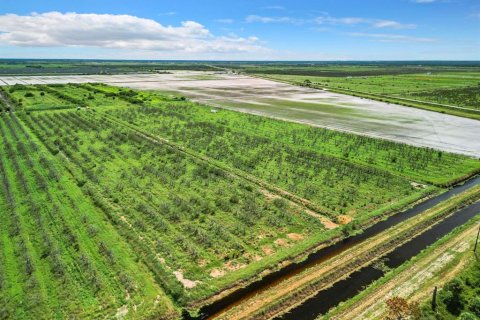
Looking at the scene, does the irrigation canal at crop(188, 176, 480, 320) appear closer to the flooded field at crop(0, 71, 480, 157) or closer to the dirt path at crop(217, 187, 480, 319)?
the dirt path at crop(217, 187, 480, 319)

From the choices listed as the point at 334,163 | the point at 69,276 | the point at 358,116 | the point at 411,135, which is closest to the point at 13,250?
the point at 69,276

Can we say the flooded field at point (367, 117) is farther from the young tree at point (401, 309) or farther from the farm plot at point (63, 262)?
the farm plot at point (63, 262)

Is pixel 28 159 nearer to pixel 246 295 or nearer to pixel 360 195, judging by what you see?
pixel 246 295

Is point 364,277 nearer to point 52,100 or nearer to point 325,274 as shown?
point 325,274

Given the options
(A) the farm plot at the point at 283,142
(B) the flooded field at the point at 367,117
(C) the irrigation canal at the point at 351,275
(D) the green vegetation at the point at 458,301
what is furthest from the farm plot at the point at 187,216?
(B) the flooded field at the point at 367,117

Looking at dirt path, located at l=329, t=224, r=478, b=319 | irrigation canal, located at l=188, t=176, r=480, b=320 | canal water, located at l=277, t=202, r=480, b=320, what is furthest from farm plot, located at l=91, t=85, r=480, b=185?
dirt path, located at l=329, t=224, r=478, b=319
